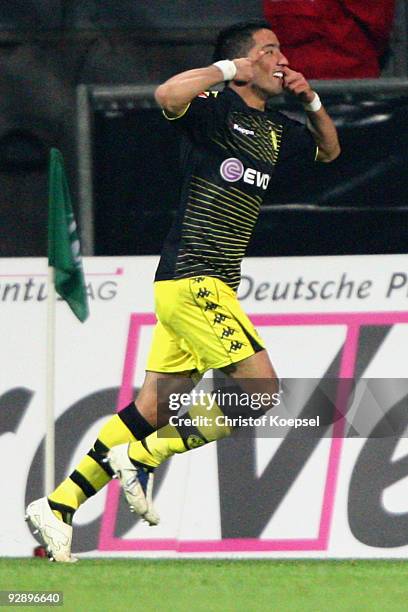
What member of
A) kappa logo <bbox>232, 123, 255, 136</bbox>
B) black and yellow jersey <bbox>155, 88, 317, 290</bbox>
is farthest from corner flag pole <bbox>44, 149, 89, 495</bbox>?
kappa logo <bbox>232, 123, 255, 136</bbox>

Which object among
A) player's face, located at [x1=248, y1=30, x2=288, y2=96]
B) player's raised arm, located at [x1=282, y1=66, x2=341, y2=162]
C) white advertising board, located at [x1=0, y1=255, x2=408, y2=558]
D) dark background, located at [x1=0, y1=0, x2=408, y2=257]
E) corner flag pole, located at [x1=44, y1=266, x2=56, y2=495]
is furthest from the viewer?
dark background, located at [x1=0, y1=0, x2=408, y2=257]

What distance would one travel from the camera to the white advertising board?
9031 mm

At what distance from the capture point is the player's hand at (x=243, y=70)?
25.6 feet

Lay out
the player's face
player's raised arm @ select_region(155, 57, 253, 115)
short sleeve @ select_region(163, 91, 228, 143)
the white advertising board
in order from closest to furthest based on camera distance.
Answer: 1. player's raised arm @ select_region(155, 57, 253, 115)
2. short sleeve @ select_region(163, 91, 228, 143)
3. the player's face
4. the white advertising board

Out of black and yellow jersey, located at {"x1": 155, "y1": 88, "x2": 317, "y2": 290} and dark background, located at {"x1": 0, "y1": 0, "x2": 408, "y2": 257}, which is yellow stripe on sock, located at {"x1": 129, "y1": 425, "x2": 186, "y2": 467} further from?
dark background, located at {"x1": 0, "y1": 0, "x2": 408, "y2": 257}

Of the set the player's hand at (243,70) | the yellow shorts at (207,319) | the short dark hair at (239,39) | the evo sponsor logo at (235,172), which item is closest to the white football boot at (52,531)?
the yellow shorts at (207,319)

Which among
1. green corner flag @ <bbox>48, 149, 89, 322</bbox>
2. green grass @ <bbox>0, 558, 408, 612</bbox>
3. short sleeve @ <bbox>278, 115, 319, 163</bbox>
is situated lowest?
green grass @ <bbox>0, 558, 408, 612</bbox>

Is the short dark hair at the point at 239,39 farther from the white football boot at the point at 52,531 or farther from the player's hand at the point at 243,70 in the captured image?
the white football boot at the point at 52,531

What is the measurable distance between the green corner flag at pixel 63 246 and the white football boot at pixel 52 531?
1.04 m

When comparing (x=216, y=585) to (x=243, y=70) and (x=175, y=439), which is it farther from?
(x=243, y=70)

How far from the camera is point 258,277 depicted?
920cm

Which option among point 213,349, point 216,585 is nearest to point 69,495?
point 213,349

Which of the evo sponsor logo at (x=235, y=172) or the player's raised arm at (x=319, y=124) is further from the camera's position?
the player's raised arm at (x=319, y=124)

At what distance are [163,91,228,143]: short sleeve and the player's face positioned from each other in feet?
0.62
